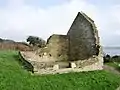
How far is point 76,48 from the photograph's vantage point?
108ft

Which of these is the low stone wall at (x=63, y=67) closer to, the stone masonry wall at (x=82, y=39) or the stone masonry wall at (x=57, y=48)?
the stone masonry wall at (x=82, y=39)

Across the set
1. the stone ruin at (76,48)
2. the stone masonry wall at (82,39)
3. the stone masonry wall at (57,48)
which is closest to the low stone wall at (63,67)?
the stone ruin at (76,48)

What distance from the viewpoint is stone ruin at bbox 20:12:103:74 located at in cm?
2942

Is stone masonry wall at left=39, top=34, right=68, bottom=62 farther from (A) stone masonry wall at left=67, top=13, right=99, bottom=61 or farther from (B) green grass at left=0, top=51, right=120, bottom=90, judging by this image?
(B) green grass at left=0, top=51, right=120, bottom=90

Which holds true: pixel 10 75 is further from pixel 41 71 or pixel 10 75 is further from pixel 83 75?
pixel 83 75

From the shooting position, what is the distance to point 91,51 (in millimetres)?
31438

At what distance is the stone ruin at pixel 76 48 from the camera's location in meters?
29.4

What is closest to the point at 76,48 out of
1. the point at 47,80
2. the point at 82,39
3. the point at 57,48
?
the point at 82,39

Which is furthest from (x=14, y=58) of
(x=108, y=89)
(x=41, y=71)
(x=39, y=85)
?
(x=108, y=89)

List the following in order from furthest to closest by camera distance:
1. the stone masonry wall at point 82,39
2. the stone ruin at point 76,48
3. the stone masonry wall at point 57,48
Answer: the stone masonry wall at point 57,48, the stone masonry wall at point 82,39, the stone ruin at point 76,48

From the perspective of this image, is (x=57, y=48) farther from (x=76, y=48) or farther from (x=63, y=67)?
(x=63, y=67)

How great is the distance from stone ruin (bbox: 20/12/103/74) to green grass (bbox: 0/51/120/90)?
70.5 inches

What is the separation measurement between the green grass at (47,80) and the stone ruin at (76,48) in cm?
179

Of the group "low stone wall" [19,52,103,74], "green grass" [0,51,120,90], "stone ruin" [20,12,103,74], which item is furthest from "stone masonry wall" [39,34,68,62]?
"green grass" [0,51,120,90]
